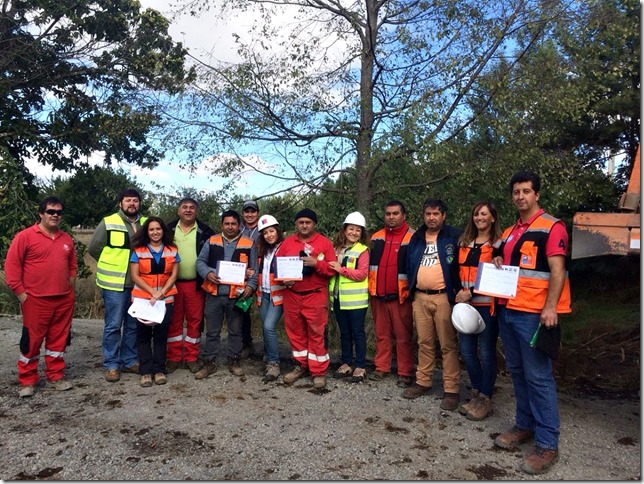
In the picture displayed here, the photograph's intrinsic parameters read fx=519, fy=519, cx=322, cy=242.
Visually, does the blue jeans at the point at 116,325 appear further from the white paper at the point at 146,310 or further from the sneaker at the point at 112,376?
the white paper at the point at 146,310

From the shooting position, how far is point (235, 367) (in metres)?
6.38

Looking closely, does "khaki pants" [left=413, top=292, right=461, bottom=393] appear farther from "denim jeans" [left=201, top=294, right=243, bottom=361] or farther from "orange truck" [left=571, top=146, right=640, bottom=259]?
"denim jeans" [left=201, top=294, right=243, bottom=361]

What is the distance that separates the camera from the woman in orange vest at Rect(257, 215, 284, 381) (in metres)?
6.22

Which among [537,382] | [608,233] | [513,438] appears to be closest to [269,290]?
[513,438]

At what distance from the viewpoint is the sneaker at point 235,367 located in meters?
6.32

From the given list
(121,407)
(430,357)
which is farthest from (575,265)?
(121,407)

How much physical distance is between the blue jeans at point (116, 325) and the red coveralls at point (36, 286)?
466mm

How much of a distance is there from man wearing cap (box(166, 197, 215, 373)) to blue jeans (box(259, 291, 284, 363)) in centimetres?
80

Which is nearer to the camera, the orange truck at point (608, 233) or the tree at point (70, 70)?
the orange truck at point (608, 233)

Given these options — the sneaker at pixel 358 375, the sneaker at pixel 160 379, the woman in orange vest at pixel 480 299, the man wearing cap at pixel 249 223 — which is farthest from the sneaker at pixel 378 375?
the sneaker at pixel 160 379

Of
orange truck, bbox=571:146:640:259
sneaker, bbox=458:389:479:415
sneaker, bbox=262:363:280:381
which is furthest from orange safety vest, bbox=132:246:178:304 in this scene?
orange truck, bbox=571:146:640:259

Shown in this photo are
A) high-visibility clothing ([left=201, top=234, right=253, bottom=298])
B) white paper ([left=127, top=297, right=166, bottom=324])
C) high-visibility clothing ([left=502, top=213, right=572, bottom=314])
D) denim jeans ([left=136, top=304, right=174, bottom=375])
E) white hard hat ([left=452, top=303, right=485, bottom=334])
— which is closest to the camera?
high-visibility clothing ([left=502, top=213, right=572, bottom=314])

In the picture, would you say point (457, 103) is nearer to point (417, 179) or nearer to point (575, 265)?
point (417, 179)

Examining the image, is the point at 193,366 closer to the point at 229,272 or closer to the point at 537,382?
the point at 229,272
